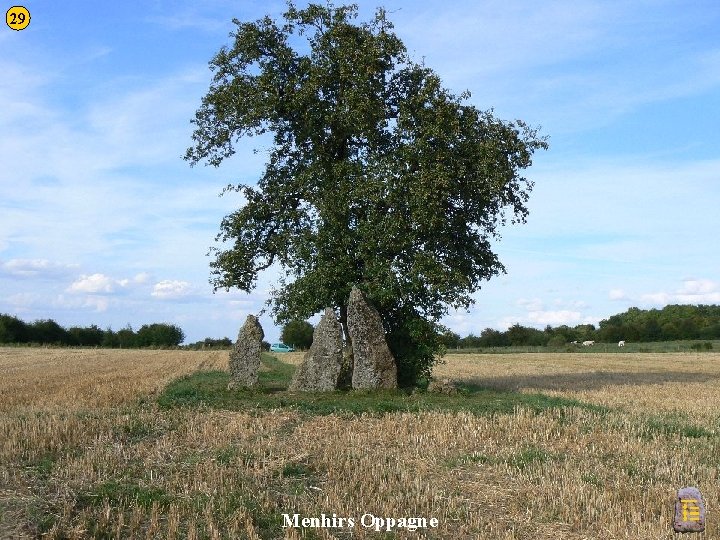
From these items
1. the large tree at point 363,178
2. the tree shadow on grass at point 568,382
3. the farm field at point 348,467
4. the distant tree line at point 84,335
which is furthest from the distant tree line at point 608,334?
the farm field at point 348,467

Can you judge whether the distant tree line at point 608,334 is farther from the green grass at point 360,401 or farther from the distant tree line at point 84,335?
the green grass at point 360,401

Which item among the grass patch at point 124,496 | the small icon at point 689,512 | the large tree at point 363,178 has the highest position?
the large tree at point 363,178

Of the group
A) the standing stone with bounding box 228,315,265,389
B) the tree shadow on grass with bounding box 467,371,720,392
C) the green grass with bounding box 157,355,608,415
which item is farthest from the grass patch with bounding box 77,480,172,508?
the tree shadow on grass with bounding box 467,371,720,392

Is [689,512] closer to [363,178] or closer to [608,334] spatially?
[363,178]

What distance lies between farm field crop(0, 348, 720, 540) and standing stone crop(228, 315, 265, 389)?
3.16 m

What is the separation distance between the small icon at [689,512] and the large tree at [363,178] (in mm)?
11946

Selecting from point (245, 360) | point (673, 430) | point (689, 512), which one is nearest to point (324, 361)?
point (245, 360)

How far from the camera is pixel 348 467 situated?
34.2 feet

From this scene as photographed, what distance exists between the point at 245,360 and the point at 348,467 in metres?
11.3

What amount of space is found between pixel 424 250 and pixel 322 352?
435cm

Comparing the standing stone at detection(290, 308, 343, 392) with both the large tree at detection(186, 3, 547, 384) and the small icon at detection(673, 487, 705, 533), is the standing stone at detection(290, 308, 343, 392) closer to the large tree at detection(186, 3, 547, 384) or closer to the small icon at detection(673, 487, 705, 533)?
the large tree at detection(186, 3, 547, 384)

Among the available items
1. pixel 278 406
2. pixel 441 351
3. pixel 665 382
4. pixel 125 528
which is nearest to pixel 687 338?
pixel 665 382

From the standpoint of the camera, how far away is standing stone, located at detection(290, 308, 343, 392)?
20.6 meters

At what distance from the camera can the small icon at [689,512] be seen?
800 cm
